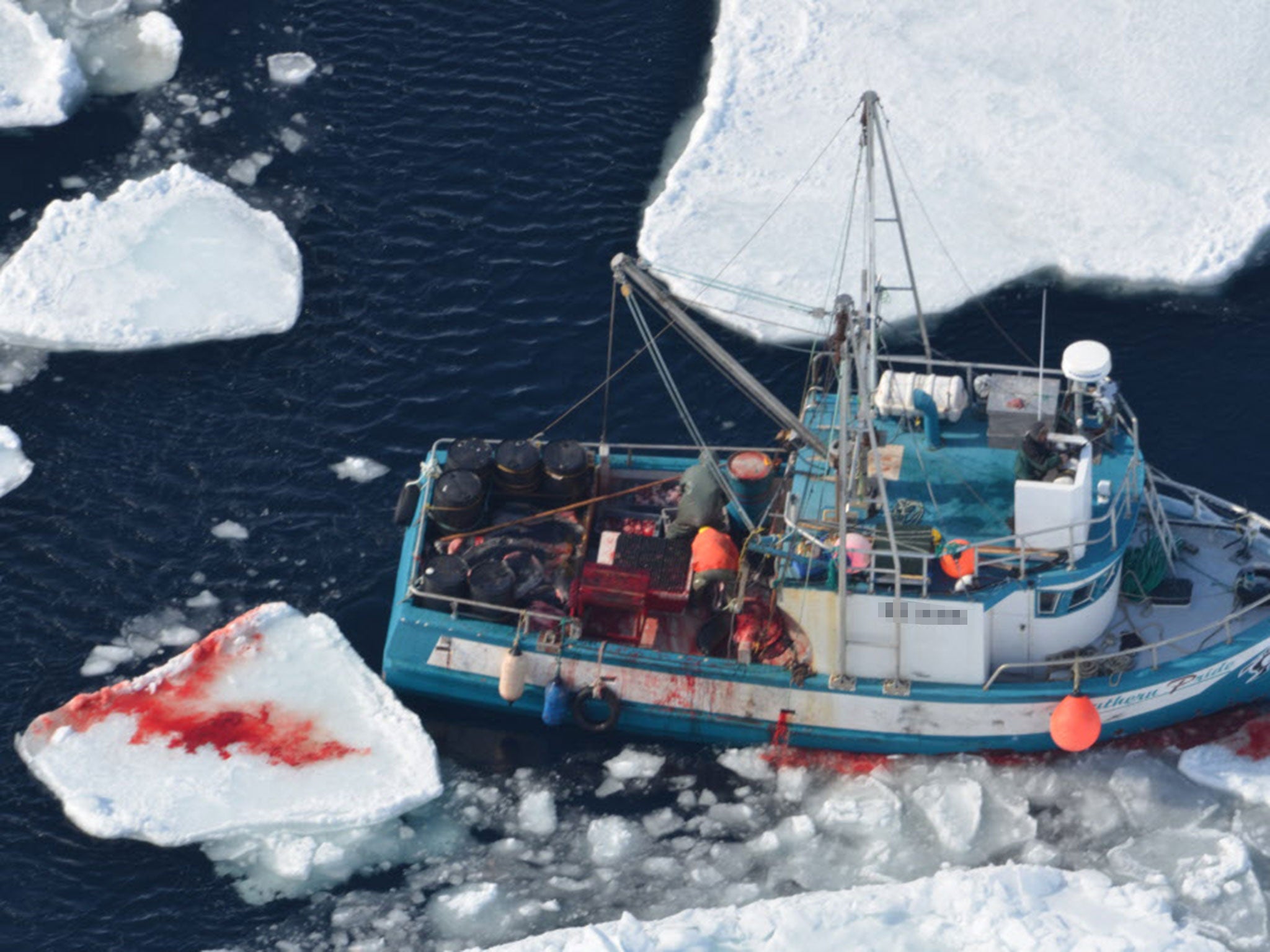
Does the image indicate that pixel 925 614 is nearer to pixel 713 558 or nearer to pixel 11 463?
pixel 713 558

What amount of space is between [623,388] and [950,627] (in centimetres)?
770

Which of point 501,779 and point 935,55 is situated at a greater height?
point 935,55

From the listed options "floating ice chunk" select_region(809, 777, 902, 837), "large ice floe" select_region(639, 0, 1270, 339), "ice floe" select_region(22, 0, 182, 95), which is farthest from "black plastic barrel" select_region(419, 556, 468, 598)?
"ice floe" select_region(22, 0, 182, 95)

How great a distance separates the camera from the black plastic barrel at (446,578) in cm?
2486

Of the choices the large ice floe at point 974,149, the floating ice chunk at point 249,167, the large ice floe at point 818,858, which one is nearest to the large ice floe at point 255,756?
the large ice floe at point 818,858

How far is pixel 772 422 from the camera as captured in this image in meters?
28.7

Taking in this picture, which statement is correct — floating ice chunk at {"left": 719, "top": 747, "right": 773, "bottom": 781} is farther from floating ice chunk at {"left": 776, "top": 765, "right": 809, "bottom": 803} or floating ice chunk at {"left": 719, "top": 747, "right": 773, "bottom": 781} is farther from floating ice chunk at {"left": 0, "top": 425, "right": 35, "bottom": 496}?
floating ice chunk at {"left": 0, "top": 425, "right": 35, "bottom": 496}

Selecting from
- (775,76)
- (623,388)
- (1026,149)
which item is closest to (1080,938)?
(623,388)

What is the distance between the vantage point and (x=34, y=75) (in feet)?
110

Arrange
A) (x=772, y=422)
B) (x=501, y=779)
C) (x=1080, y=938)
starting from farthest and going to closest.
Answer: (x=772, y=422)
(x=501, y=779)
(x=1080, y=938)

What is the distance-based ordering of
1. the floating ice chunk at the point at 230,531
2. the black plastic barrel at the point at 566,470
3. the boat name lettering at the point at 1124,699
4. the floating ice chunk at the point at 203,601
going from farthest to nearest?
the floating ice chunk at the point at 230,531 → the floating ice chunk at the point at 203,601 → the black plastic barrel at the point at 566,470 → the boat name lettering at the point at 1124,699

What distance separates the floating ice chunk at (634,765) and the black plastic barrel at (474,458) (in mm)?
4139

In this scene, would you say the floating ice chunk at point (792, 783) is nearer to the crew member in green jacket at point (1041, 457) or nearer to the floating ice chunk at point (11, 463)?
the crew member in green jacket at point (1041, 457)

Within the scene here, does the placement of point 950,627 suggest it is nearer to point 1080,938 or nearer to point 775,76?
point 1080,938
